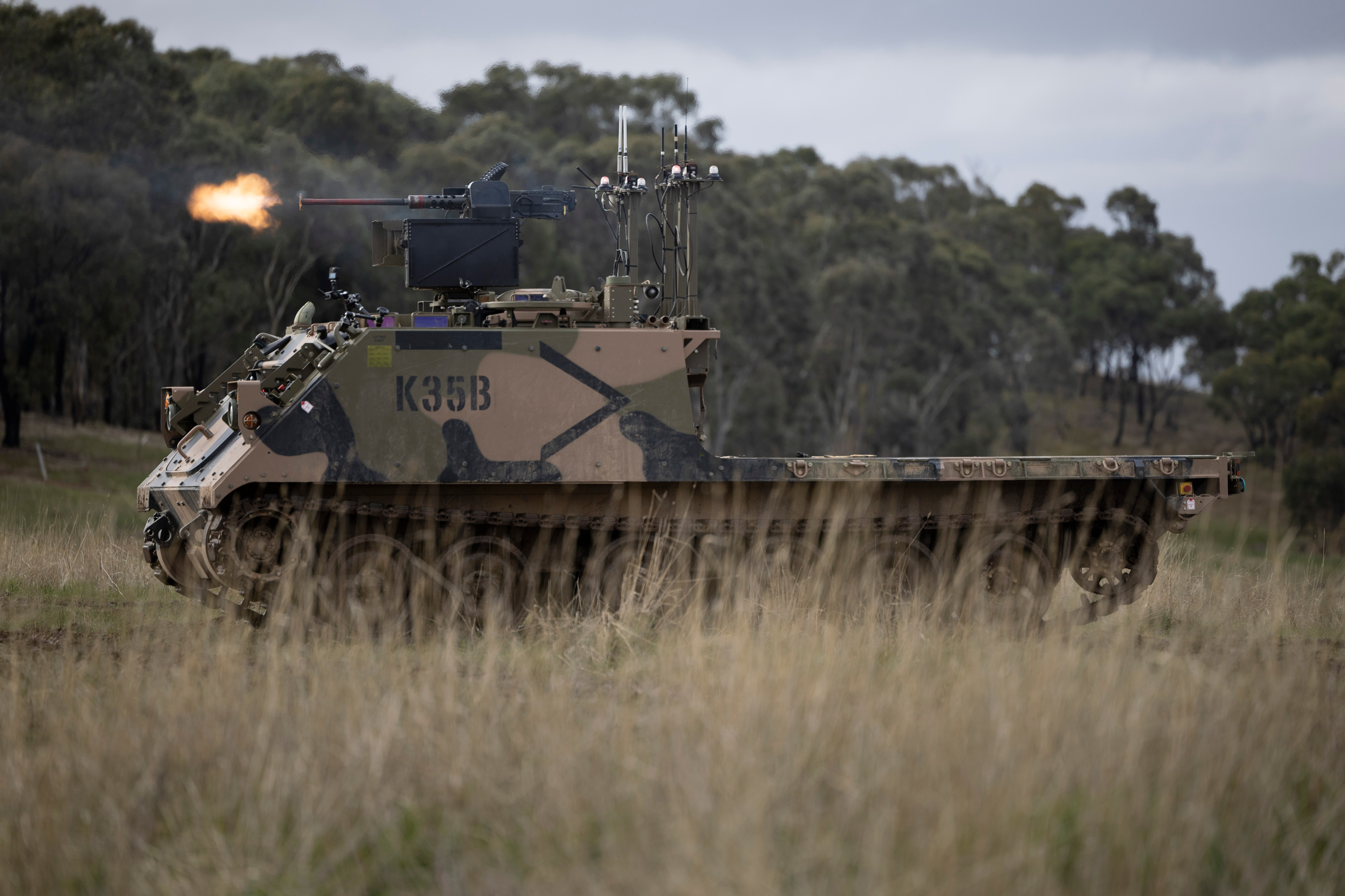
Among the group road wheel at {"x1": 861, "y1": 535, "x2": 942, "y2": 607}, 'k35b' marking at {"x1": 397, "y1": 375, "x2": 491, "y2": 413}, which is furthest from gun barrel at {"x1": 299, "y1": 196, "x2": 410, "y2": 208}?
road wheel at {"x1": 861, "y1": 535, "x2": 942, "y2": 607}

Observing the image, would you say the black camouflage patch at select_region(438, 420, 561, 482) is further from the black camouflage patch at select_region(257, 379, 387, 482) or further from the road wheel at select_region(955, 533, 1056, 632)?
the road wheel at select_region(955, 533, 1056, 632)

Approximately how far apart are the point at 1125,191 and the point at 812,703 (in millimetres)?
61277

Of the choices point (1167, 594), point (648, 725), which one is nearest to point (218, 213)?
point (648, 725)

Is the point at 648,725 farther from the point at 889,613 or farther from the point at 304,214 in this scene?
the point at 304,214

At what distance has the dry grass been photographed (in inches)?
169

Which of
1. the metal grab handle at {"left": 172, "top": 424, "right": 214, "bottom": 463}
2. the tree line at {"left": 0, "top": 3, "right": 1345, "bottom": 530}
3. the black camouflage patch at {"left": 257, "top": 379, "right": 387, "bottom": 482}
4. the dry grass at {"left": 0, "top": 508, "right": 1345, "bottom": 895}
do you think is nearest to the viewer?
the dry grass at {"left": 0, "top": 508, "right": 1345, "bottom": 895}

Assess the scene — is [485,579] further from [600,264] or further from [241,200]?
[600,264]

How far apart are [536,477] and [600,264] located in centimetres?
3235

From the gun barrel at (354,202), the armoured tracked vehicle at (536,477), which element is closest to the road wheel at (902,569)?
the armoured tracked vehicle at (536,477)

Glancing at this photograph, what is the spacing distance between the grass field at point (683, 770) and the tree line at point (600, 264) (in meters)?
28.7

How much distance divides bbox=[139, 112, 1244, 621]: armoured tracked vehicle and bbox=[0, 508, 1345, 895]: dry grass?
1.54m

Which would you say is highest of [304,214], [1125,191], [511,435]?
[1125,191]

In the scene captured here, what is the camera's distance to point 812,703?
5.39 meters

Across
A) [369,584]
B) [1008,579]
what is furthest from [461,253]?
[1008,579]
